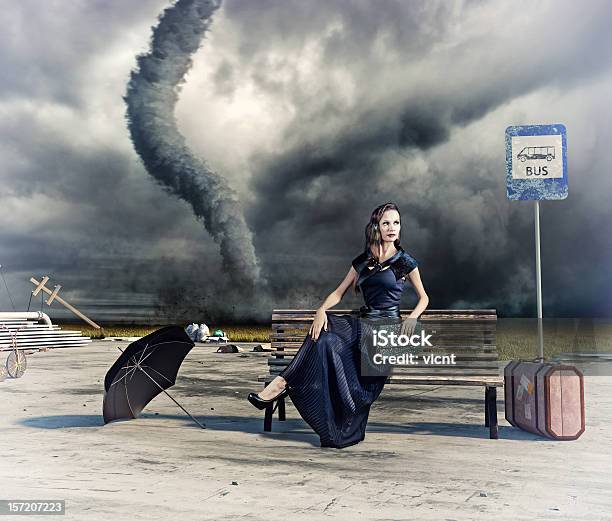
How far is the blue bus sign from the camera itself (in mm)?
7711

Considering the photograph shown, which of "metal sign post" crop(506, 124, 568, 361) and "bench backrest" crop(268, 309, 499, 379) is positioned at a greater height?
"metal sign post" crop(506, 124, 568, 361)

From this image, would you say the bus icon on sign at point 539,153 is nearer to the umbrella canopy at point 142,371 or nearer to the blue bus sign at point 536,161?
the blue bus sign at point 536,161

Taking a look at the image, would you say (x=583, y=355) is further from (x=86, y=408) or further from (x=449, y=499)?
(x=449, y=499)

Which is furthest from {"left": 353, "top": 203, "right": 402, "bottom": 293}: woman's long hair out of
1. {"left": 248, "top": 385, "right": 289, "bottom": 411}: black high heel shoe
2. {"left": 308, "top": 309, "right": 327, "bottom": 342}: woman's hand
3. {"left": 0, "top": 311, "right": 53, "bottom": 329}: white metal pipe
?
{"left": 0, "top": 311, "right": 53, "bottom": 329}: white metal pipe

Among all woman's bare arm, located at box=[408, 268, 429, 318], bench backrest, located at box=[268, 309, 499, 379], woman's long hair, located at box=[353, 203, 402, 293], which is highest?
woman's long hair, located at box=[353, 203, 402, 293]

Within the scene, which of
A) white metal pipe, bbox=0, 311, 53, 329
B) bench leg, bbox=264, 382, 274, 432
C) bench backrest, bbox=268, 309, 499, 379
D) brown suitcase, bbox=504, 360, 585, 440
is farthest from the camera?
white metal pipe, bbox=0, 311, 53, 329

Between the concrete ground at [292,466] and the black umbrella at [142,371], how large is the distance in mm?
224

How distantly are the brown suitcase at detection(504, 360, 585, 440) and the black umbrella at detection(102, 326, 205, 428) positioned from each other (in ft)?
10.5

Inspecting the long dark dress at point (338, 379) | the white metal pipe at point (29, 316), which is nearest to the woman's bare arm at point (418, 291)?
the long dark dress at point (338, 379)

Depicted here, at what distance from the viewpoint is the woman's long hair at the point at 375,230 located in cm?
666

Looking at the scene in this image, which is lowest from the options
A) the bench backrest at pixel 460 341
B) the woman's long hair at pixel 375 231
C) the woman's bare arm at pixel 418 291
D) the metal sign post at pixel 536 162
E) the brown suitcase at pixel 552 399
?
the brown suitcase at pixel 552 399

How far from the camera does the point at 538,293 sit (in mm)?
7629

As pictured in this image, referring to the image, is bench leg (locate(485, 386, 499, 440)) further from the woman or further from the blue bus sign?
the blue bus sign

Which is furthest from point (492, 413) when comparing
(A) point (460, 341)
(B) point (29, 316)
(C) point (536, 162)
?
(B) point (29, 316)
